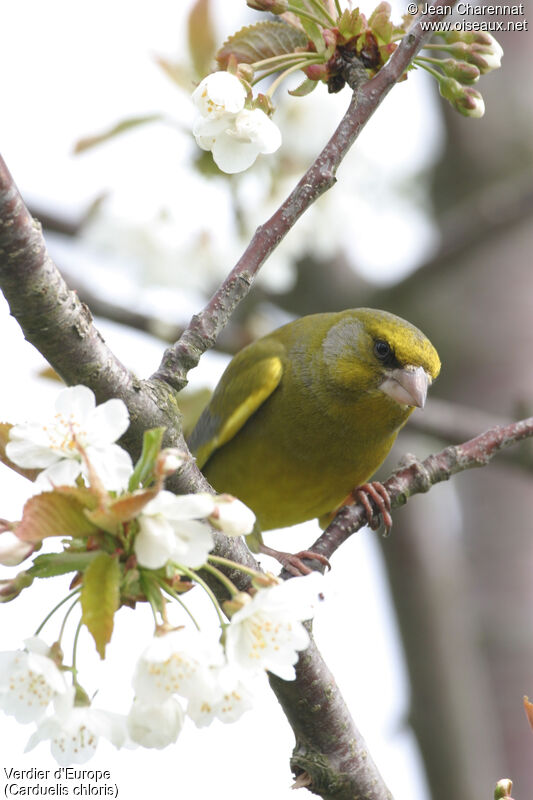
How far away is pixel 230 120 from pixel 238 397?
6.57 ft

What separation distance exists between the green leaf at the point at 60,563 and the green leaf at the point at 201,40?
2568 mm

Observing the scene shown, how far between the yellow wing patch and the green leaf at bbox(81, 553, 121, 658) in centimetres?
250

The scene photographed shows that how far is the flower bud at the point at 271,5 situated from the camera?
8.63 ft

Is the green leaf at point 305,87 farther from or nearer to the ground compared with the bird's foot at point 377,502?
farther from the ground

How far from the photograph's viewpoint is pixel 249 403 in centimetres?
431

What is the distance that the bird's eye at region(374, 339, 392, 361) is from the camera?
410 centimetres

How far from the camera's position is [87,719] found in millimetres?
1842

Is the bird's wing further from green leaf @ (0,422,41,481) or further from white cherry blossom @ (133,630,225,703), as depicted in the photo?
white cherry blossom @ (133,630,225,703)

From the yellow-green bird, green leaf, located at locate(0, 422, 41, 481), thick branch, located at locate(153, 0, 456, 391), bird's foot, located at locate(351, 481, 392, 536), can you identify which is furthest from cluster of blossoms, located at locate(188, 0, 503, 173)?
the yellow-green bird

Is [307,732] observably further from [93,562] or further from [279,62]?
[279,62]

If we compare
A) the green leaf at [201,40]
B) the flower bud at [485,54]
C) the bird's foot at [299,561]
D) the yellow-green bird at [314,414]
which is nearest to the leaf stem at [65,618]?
the bird's foot at [299,561]

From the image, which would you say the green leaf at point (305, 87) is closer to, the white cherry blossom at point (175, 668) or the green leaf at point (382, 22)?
the green leaf at point (382, 22)

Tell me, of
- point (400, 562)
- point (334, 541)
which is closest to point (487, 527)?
point (400, 562)

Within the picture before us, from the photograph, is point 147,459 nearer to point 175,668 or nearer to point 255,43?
point 175,668
